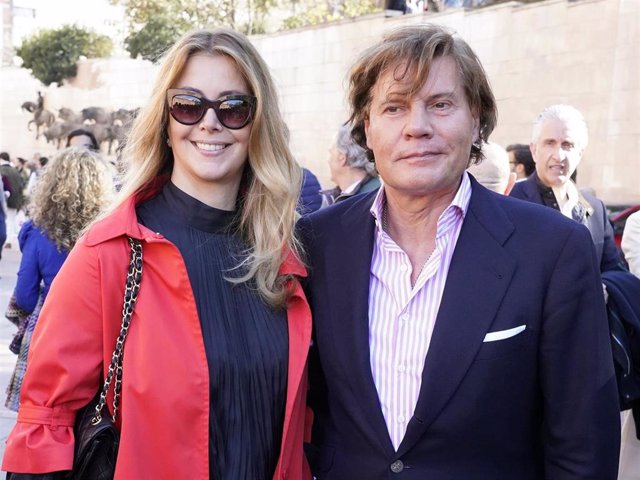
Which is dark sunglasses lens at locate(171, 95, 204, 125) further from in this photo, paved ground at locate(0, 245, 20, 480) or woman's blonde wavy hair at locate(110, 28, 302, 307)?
paved ground at locate(0, 245, 20, 480)

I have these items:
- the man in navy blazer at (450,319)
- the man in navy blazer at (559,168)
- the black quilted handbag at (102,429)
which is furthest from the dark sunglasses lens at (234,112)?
the man in navy blazer at (559,168)

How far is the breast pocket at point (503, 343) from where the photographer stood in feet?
7.75

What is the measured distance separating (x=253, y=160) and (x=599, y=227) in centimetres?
222

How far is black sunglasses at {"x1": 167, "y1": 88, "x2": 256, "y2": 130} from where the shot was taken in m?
2.66

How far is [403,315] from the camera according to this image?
2.48 m

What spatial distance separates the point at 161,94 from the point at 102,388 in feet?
3.09

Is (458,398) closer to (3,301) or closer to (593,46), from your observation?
(3,301)

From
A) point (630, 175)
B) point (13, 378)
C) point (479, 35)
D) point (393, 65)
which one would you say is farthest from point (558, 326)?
point (479, 35)

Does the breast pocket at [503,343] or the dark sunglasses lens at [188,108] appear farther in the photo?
the dark sunglasses lens at [188,108]

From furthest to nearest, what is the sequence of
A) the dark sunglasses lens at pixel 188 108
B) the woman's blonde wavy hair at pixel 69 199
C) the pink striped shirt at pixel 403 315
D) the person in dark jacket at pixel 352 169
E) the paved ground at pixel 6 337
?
1. the paved ground at pixel 6 337
2. the person in dark jacket at pixel 352 169
3. the woman's blonde wavy hair at pixel 69 199
4. the dark sunglasses lens at pixel 188 108
5. the pink striped shirt at pixel 403 315

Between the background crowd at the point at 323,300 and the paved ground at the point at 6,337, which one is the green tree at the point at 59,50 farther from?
the background crowd at the point at 323,300

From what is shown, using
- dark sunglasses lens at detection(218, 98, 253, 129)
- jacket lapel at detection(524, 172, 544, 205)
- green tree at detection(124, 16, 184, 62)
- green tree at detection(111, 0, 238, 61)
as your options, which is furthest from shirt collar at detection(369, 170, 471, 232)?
green tree at detection(124, 16, 184, 62)

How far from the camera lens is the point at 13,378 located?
505cm

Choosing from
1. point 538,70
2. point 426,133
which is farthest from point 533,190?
point 538,70
